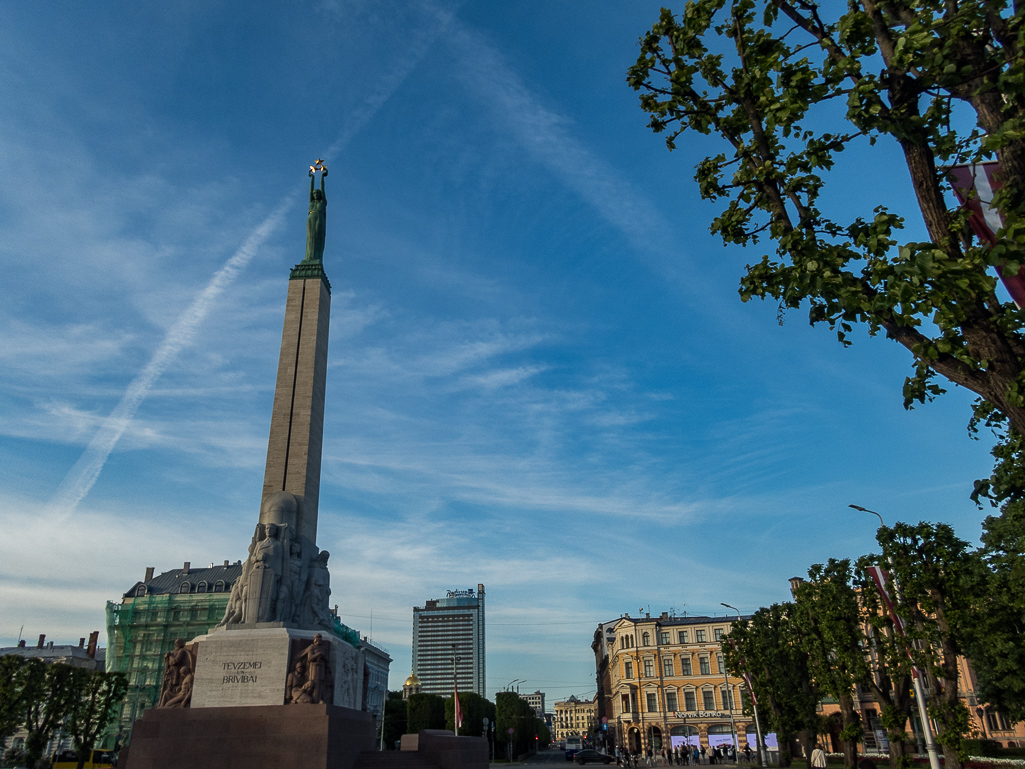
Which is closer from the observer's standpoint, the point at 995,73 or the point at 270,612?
the point at 995,73

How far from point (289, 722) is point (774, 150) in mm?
18793

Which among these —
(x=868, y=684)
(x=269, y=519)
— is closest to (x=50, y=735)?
(x=269, y=519)

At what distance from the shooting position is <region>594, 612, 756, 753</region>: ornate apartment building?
247 feet

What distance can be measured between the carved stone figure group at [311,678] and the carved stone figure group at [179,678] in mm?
3057

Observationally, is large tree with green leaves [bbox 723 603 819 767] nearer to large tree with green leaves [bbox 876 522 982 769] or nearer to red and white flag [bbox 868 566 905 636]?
large tree with green leaves [bbox 876 522 982 769]

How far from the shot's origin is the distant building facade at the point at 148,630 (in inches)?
2704

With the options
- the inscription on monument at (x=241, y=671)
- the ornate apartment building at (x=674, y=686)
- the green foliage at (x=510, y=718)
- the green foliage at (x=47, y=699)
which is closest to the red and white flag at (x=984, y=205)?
the inscription on monument at (x=241, y=671)

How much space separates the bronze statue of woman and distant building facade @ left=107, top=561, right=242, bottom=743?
A: 167 feet

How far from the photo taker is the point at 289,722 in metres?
19.3

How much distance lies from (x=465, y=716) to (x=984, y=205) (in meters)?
79.5

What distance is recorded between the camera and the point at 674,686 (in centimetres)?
7762

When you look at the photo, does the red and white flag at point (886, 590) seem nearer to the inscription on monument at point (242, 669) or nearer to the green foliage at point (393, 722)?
the inscription on monument at point (242, 669)

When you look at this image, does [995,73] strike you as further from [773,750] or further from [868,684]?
[773,750]

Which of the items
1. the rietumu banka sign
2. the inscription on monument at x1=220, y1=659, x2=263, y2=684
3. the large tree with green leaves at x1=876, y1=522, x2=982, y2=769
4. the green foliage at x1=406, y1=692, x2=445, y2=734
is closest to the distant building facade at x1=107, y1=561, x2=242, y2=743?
the green foliage at x1=406, y1=692, x2=445, y2=734
